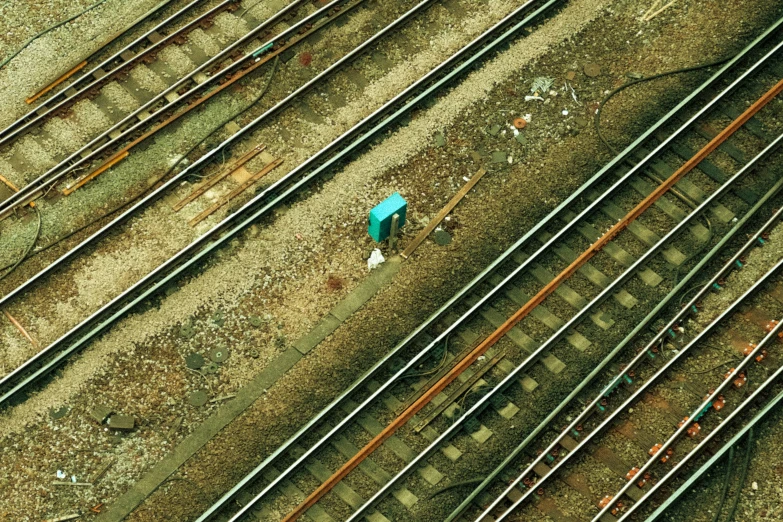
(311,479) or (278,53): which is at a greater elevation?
(278,53)

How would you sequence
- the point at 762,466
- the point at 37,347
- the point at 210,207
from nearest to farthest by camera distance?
the point at 762,466
the point at 37,347
the point at 210,207

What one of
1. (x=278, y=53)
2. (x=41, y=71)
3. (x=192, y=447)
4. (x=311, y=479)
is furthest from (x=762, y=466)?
(x=41, y=71)

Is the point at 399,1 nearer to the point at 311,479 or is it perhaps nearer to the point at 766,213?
the point at 766,213

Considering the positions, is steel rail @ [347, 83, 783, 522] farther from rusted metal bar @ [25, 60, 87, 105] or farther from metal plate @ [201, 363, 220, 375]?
rusted metal bar @ [25, 60, 87, 105]

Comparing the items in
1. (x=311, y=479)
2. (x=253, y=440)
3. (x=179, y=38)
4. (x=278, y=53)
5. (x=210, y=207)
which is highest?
(x=179, y=38)

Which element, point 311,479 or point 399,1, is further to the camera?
point 399,1

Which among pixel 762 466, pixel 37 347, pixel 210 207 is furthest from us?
pixel 210 207

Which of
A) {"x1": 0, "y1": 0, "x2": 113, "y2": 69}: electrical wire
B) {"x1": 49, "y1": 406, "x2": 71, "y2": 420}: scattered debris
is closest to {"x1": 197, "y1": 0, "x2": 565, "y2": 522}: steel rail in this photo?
{"x1": 49, "y1": 406, "x2": 71, "y2": 420}: scattered debris
